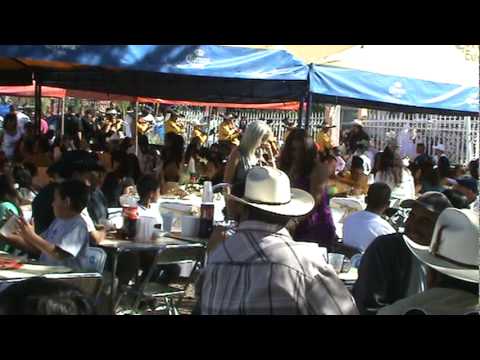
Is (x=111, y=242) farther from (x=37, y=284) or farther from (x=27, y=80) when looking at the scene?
(x=27, y=80)

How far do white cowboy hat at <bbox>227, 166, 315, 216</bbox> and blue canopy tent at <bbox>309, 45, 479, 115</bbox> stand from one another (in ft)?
13.3

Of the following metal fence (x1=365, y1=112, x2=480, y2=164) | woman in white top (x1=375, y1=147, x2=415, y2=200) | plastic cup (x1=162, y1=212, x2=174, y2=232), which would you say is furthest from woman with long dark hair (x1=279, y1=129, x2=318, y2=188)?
metal fence (x1=365, y1=112, x2=480, y2=164)

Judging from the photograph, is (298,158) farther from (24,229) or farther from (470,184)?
(470,184)

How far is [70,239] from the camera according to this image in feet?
14.5

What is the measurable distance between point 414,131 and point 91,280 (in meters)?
16.0

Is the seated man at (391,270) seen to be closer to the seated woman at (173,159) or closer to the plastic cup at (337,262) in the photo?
the plastic cup at (337,262)

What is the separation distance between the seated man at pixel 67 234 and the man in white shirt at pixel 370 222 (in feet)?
6.24

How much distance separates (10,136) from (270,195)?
9.51 metres

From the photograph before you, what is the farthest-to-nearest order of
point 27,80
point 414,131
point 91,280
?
point 414,131
point 27,80
point 91,280

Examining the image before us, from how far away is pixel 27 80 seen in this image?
32.6 feet

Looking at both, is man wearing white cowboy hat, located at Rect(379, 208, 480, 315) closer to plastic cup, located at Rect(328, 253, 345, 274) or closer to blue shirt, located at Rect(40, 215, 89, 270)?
plastic cup, located at Rect(328, 253, 345, 274)

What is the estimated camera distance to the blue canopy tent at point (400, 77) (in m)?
7.23

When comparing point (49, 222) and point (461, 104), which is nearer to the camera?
point (49, 222)
